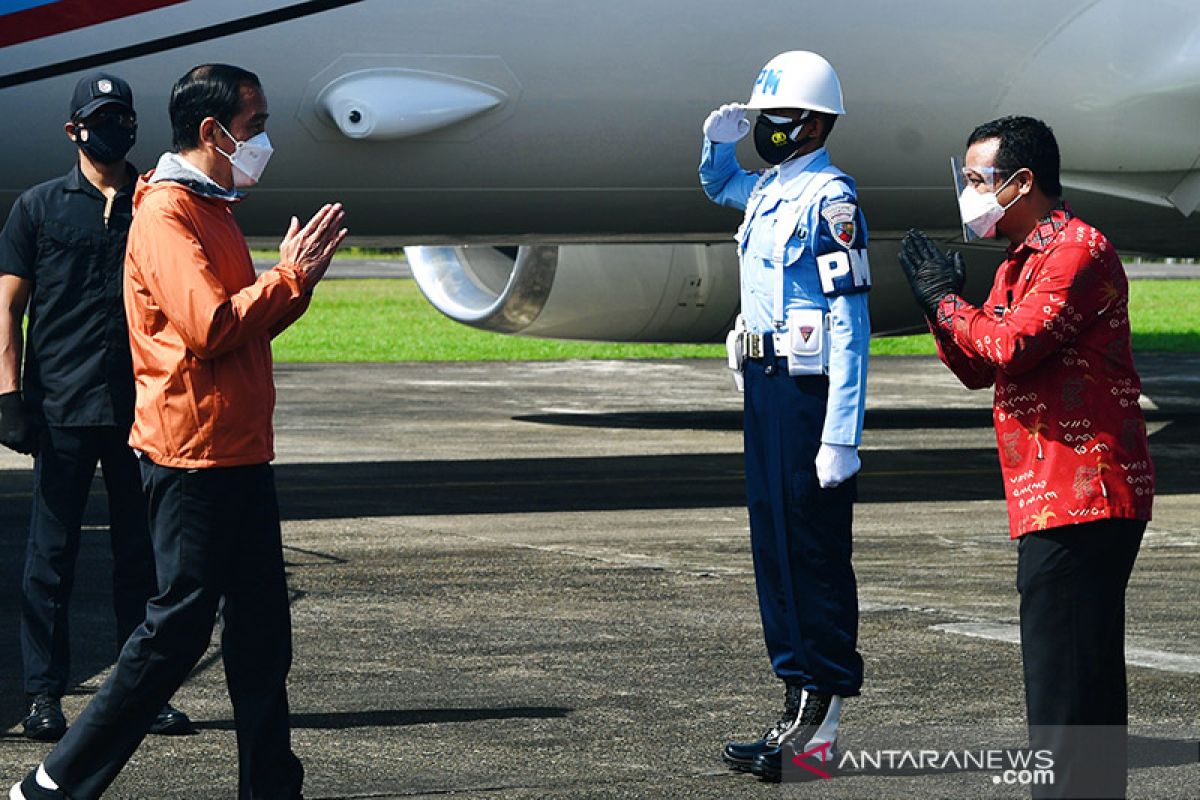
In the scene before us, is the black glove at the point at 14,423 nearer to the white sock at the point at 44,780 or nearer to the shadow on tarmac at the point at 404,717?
the shadow on tarmac at the point at 404,717

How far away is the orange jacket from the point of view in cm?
501

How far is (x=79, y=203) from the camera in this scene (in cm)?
666

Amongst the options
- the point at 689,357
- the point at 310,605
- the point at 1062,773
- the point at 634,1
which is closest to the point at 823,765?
the point at 1062,773

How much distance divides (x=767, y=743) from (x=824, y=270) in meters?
1.35

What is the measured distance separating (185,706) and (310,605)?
1.89 m

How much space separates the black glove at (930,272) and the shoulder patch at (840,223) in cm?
89

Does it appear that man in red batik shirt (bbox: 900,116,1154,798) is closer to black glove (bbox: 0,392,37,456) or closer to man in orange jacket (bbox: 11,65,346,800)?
man in orange jacket (bbox: 11,65,346,800)

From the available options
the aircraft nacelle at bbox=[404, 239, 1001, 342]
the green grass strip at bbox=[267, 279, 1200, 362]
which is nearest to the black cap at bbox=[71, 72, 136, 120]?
the aircraft nacelle at bbox=[404, 239, 1001, 342]

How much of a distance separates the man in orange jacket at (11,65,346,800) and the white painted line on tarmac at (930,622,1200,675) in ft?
11.3

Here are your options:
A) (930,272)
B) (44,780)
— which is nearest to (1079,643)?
(930,272)

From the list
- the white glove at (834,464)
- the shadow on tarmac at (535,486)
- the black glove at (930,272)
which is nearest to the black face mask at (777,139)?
the white glove at (834,464)

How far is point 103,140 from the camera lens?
6.55m

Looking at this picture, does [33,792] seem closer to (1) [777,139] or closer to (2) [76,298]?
(2) [76,298]

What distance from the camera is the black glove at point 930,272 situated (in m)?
4.93
